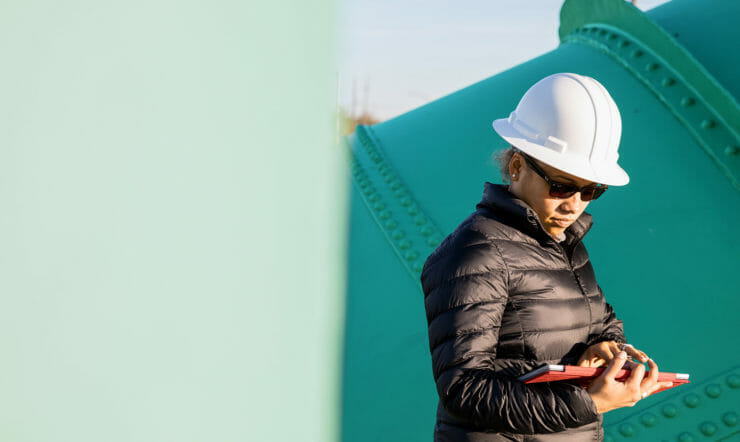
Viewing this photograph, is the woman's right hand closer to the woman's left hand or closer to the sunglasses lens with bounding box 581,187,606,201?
the woman's left hand

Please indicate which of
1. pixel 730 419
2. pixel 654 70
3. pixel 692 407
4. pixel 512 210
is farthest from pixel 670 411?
pixel 654 70

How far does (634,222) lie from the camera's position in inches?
93.9

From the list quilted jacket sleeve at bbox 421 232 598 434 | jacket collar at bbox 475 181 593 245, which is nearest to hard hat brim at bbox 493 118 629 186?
jacket collar at bbox 475 181 593 245

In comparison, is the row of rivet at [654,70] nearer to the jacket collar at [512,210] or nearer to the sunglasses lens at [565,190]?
the sunglasses lens at [565,190]

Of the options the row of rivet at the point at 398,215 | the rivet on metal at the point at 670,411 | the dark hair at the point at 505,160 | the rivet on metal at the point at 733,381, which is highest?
the row of rivet at the point at 398,215

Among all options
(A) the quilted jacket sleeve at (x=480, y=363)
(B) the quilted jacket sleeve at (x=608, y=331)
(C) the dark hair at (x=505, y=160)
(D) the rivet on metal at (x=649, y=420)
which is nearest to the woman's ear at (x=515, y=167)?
(C) the dark hair at (x=505, y=160)

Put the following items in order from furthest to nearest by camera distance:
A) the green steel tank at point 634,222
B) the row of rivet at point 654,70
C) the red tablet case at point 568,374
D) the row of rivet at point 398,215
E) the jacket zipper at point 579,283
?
the row of rivet at point 398,215
the row of rivet at point 654,70
the green steel tank at point 634,222
the jacket zipper at point 579,283
the red tablet case at point 568,374

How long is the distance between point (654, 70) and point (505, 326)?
1.71m

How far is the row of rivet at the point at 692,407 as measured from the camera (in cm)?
208

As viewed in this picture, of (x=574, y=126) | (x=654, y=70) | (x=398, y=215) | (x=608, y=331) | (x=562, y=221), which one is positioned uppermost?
(x=654, y=70)

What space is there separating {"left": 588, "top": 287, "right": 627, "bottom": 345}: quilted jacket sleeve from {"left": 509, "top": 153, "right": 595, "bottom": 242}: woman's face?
272mm

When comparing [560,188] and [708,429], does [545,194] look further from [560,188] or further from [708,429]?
[708,429]

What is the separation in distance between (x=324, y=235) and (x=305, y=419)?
68 cm

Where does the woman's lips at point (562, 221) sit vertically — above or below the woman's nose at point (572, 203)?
below
